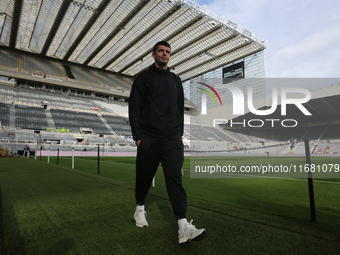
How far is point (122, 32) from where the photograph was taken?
38031mm

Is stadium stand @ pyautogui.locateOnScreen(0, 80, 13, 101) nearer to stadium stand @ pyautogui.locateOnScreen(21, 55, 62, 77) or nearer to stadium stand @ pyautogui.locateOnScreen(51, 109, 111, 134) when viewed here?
stadium stand @ pyautogui.locateOnScreen(21, 55, 62, 77)

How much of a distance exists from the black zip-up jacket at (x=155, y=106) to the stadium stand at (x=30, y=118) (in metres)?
35.4

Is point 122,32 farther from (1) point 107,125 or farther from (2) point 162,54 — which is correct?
(2) point 162,54

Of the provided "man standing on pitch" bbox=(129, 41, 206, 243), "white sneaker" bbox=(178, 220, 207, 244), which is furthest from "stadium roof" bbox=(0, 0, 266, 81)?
"white sneaker" bbox=(178, 220, 207, 244)

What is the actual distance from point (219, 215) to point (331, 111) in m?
45.6

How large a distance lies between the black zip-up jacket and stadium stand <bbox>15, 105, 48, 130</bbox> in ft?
116

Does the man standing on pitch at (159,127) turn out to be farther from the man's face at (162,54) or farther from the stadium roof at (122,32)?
the stadium roof at (122,32)

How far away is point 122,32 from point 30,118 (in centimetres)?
1971

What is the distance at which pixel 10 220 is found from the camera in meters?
2.71

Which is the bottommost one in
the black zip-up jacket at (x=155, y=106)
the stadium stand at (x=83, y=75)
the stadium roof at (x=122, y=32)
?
the black zip-up jacket at (x=155, y=106)

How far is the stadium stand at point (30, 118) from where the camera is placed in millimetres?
32744

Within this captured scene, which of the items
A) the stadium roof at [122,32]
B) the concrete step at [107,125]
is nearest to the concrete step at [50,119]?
the concrete step at [107,125]

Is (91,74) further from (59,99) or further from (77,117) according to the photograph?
(77,117)

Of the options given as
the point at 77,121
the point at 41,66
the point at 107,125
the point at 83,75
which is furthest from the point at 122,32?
the point at 41,66
